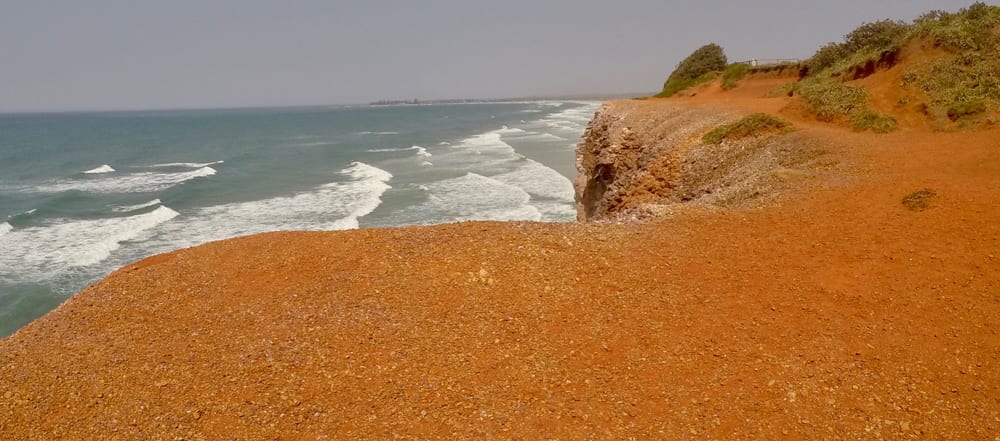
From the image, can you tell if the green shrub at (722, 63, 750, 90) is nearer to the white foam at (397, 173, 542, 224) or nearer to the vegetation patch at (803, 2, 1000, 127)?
the vegetation patch at (803, 2, 1000, 127)

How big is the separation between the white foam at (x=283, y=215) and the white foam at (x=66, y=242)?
179cm

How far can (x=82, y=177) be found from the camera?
48.0 meters

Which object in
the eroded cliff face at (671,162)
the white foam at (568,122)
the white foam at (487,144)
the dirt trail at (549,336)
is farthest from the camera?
the white foam at (568,122)

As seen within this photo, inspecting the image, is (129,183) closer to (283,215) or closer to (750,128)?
(283,215)

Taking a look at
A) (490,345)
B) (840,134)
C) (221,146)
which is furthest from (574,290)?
(221,146)

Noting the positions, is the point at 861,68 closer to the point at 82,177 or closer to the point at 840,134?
the point at 840,134

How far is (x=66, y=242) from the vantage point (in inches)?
1073

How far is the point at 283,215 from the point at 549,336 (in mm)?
26807

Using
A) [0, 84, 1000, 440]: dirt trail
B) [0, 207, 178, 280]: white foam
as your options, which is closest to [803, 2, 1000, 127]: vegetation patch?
[0, 84, 1000, 440]: dirt trail

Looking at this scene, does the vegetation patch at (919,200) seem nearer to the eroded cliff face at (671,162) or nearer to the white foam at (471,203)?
the eroded cliff face at (671,162)

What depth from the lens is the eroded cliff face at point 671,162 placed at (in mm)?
13859

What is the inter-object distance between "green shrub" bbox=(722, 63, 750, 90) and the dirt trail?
31006 mm

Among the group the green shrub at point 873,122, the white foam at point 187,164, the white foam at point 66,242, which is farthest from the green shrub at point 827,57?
the white foam at point 187,164

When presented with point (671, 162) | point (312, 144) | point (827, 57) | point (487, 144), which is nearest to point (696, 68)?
point (827, 57)
